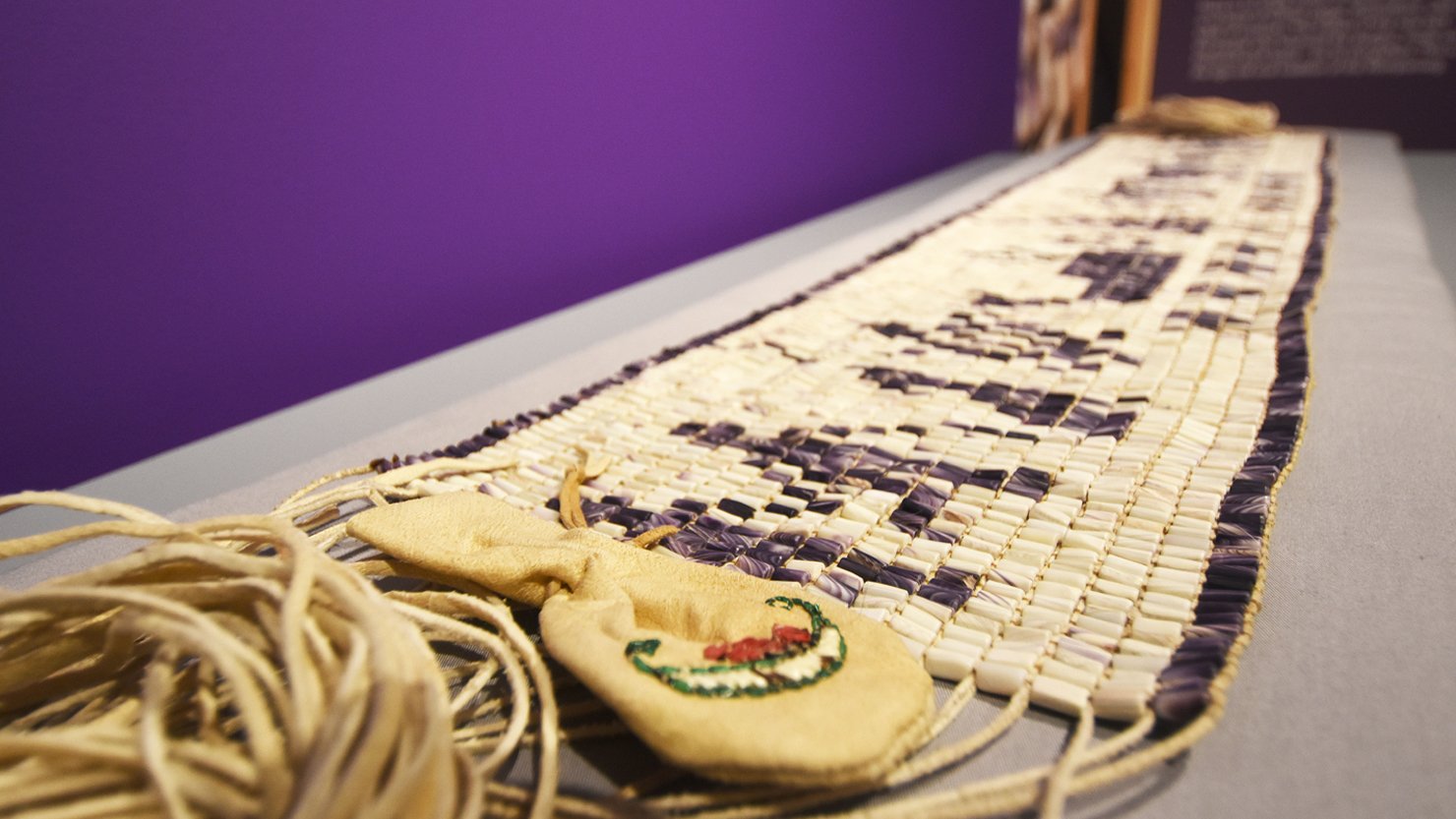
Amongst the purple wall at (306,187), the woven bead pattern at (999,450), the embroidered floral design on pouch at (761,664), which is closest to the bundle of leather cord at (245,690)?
the embroidered floral design on pouch at (761,664)

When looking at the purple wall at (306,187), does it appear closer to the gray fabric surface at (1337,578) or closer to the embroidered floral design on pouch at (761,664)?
the gray fabric surface at (1337,578)

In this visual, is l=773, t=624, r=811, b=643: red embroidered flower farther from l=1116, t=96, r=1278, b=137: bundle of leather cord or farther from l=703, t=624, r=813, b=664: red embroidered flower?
l=1116, t=96, r=1278, b=137: bundle of leather cord

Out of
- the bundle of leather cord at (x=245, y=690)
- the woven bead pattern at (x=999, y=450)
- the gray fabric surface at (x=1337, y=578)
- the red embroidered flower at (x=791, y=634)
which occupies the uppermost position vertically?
the bundle of leather cord at (x=245, y=690)

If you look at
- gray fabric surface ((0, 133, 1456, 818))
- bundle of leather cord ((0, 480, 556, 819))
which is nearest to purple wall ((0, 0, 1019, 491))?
gray fabric surface ((0, 133, 1456, 818))

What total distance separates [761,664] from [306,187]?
3.12 feet

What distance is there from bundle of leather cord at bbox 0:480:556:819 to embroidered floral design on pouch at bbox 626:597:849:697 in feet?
0.23

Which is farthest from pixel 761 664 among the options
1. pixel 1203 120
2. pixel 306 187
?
pixel 1203 120

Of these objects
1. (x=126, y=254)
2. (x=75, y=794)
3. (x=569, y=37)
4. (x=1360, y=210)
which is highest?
(x=569, y=37)

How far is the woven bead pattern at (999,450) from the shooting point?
548 mm

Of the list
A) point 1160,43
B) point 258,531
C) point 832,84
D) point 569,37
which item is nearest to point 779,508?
point 258,531

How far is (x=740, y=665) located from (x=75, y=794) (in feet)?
0.99

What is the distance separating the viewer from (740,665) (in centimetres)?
47

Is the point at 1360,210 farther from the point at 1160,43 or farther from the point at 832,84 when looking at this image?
the point at 1160,43

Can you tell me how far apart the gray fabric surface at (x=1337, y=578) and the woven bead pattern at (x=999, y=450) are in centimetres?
3
